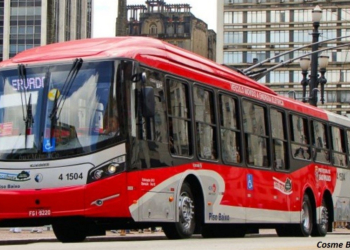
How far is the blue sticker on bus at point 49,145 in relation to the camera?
52.0 feet

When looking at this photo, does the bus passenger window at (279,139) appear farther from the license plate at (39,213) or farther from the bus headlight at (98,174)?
the license plate at (39,213)

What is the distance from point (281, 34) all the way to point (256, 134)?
14070 cm

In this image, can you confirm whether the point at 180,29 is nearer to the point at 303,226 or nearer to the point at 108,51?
the point at 303,226

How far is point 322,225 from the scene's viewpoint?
24.8 meters

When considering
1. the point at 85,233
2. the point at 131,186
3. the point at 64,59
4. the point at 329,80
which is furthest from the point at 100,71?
the point at 329,80

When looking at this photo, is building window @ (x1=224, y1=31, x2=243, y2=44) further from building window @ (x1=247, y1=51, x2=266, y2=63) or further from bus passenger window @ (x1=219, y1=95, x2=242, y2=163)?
bus passenger window @ (x1=219, y1=95, x2=242, y2=163)

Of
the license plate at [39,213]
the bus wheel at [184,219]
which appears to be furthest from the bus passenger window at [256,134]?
the license plate at [39,213]

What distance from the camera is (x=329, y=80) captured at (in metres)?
158

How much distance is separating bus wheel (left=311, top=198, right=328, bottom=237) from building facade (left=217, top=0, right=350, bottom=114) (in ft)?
432

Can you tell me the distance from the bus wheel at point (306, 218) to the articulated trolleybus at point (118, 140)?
3874mm

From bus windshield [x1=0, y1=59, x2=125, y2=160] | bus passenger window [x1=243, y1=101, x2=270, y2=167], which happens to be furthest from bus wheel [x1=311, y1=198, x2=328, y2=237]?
bus windshield [x1=0, y1=59, x2=125, y2=160]

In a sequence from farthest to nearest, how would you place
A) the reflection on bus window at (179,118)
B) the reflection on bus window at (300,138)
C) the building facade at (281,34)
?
1. the building facade at (281,34)
2. the reflection on bus window at (300,138)
3. the reflection on bus window at (179,118)

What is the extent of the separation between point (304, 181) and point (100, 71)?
9058 mm

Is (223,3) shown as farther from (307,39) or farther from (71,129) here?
(71,129)
